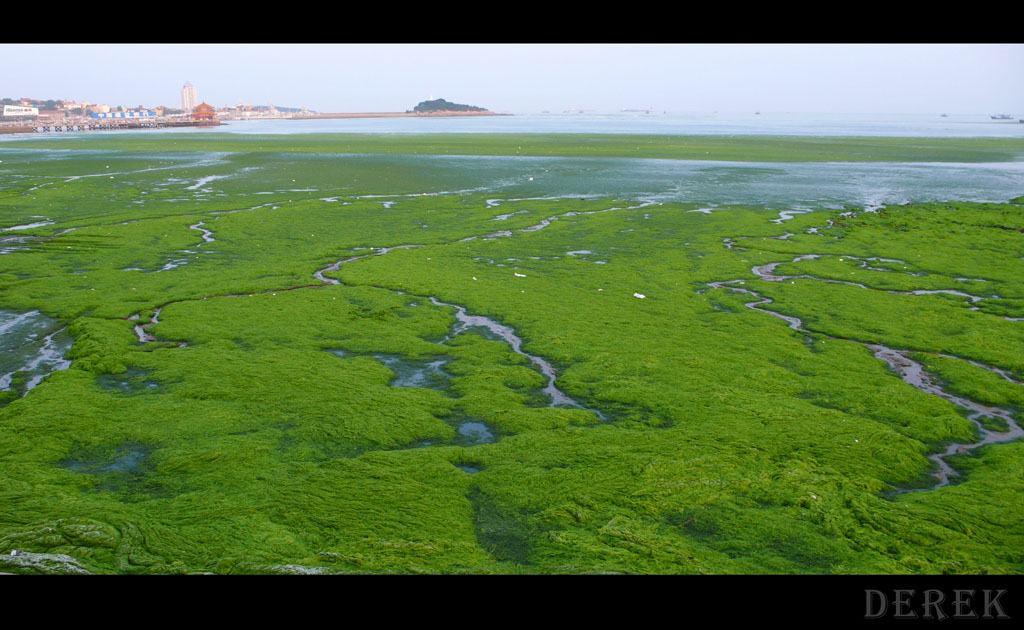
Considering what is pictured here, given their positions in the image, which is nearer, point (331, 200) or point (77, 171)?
point (331, 200)

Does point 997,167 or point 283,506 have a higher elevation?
point 997,167

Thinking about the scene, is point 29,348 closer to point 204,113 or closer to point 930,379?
point 930,379

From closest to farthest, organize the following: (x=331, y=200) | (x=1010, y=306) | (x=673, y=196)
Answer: (x=1010, y=306), (x=331, y=200), (x=673, y=196)

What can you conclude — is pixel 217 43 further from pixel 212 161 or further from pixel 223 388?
pixel 212 161

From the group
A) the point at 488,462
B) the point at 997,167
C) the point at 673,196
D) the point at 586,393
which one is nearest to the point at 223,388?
the point at 488,462

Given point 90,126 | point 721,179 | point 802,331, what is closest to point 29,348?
point 802,331

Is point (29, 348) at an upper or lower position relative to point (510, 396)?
lower

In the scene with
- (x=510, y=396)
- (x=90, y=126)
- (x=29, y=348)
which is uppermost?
(x=90, y=126)

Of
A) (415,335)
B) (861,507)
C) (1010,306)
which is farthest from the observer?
(1010,306)
